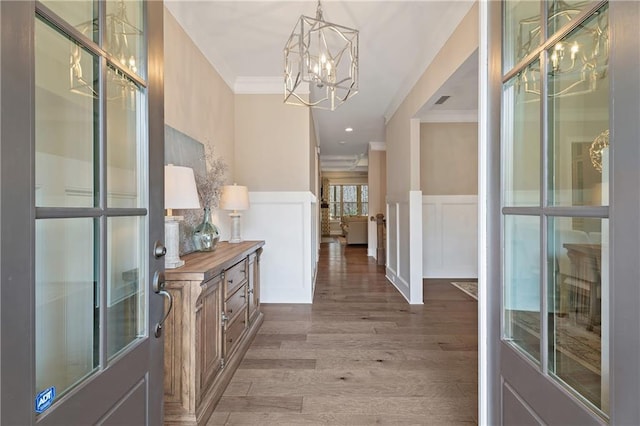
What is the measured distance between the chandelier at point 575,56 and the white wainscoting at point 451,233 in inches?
177


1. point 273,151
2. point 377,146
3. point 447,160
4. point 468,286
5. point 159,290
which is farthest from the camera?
point 377,146

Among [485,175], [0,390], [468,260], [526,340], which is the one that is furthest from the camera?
[468,260]

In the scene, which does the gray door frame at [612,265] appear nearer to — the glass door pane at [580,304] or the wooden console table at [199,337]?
the glass door pane at [580,304]

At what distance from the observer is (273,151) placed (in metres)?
4.10

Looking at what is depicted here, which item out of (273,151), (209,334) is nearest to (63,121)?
(209,334)

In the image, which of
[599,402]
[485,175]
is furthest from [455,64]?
[599,402]

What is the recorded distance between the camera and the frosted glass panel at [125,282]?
94cm

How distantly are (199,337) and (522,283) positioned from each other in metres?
1.57

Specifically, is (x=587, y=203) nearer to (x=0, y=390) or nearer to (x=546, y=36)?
(x=546, y=36)

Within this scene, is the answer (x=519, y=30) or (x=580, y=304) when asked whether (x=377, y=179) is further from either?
(x=580, y=304)

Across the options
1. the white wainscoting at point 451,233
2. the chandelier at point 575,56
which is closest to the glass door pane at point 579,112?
the chandelier at point 575,56

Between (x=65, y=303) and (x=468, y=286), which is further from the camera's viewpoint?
(x=468, y=286)

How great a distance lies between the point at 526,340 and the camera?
109 cm

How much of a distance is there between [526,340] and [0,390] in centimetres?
134
